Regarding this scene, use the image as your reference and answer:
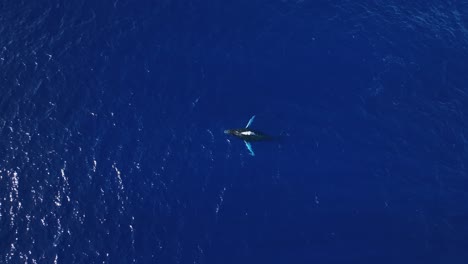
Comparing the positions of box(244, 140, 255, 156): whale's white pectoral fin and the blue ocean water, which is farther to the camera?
box(244, 140, 255, 156): whale's white pectoral fin

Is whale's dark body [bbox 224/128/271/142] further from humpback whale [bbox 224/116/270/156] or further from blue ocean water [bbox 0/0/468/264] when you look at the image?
blue ocean water [bbox 0/0/468/264]

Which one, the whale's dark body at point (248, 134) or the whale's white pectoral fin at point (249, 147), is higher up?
the whale's dark body at point (248, 134)

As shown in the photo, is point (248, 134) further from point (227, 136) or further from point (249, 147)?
point (227, 136)

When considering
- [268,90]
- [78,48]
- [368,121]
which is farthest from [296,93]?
[78,48]

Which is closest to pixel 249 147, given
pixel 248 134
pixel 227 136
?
pixel 248 134

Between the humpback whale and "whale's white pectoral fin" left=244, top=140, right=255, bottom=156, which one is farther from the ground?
the humpback whale

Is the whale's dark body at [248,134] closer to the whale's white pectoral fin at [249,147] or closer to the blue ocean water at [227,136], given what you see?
the whale's white pectoral fin at [249,147]

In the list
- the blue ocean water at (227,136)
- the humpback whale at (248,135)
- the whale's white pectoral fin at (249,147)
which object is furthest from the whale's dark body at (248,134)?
the blue ocean water at (227,136)

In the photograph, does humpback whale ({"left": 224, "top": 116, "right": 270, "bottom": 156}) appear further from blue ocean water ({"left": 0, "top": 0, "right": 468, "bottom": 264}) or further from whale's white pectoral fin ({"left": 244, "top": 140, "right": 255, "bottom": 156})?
blue ocean water ({"left": 0, "top": 0, "right": 468, "bottom": 264})

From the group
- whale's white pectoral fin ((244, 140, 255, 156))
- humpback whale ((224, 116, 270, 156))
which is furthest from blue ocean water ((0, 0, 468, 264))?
humpback whale ((224, 116, 270, 156))
